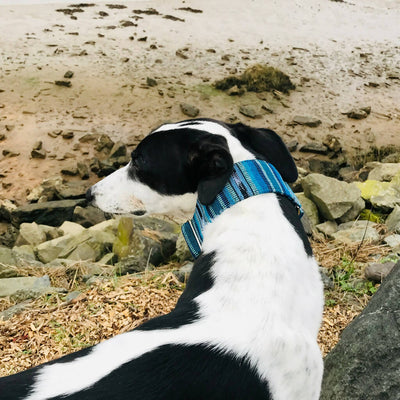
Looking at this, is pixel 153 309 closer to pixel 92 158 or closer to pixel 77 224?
pixel 77 224

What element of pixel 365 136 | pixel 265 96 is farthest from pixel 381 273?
pixel 265 96

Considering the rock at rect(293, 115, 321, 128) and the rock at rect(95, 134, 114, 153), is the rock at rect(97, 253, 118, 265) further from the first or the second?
the rock at rect(293, 115, 321, 128)

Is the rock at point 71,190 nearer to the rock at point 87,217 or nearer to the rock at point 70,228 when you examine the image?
the rock at point 87,217

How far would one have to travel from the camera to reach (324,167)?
354 inches

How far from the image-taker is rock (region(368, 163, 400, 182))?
303 inches

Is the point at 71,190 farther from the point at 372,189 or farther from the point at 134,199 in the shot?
the point at 134,199

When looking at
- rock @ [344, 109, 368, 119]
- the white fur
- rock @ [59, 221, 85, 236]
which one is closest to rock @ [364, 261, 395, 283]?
the white fur

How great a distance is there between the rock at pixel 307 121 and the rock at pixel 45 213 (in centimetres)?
513

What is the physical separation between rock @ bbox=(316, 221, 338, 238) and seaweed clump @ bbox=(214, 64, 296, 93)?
5.89 meters

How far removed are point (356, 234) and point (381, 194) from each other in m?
1.30

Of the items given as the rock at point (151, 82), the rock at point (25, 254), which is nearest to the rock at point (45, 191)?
the rock at point (25, 254)

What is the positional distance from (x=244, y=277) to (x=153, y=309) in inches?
68.4

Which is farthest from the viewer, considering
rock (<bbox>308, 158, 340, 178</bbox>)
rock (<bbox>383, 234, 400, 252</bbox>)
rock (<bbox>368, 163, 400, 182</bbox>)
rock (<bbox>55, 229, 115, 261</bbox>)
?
rock (<bbox>308, 158, 340, 178</bbox>)

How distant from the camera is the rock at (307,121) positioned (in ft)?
34.3
